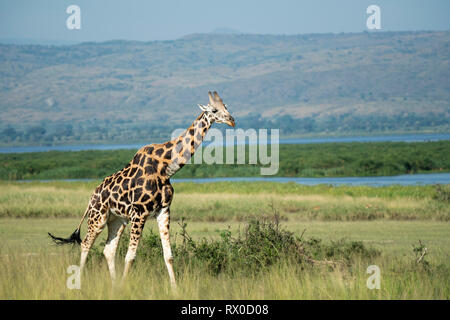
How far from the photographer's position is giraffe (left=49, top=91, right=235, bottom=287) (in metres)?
9.53

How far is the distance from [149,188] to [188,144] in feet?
2.68

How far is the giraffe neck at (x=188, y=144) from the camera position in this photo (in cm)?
970

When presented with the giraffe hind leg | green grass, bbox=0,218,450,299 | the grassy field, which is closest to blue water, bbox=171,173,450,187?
the grassy field

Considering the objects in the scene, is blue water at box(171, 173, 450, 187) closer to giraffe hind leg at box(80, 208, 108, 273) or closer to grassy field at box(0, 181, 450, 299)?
grassy field at box(0, 181, 450, 299)

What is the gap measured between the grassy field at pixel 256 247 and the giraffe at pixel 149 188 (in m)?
0.62

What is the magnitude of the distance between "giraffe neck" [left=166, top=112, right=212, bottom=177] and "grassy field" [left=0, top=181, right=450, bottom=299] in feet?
5.27

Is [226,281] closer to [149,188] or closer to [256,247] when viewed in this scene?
[256,247]

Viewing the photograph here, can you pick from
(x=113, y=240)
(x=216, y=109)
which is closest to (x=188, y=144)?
(x=216, y=109)

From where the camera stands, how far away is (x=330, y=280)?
10.0 meters

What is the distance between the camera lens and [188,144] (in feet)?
32.0

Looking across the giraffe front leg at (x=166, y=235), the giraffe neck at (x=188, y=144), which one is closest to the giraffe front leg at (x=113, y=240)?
the giraffe front leg at (x=166, y=235)

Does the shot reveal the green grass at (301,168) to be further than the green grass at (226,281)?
Yes

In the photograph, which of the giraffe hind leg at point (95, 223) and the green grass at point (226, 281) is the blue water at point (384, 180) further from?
the giraffe hind leg at point (95, 223)

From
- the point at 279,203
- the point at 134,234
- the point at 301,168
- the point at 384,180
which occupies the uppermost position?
the point at 134,234
